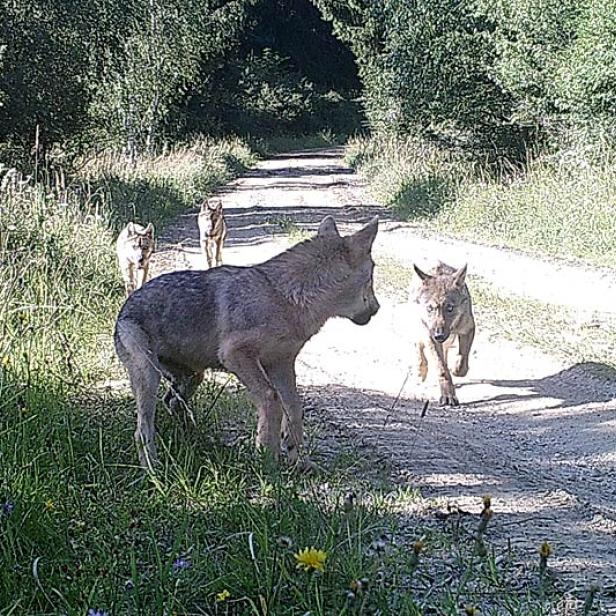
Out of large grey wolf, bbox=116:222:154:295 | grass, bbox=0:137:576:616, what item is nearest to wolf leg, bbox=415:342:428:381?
grass, bbox=0:137:576:616

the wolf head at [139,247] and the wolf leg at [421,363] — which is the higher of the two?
the wolf head at [139,247]

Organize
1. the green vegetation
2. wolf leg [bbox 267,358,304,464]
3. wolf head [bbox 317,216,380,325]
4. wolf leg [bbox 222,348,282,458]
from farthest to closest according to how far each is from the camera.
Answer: wolf head [bbox 317,216,380,325], wolf leg [bbox 267,358,304,464], wolf leg [bbox 222,348,282,458], the green vegetation

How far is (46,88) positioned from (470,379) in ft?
44.9

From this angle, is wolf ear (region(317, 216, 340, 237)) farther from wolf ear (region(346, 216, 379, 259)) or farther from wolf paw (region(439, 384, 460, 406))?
wolf paw (region(439, 384, 460, 406))

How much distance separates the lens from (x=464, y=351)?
8883 millimetres

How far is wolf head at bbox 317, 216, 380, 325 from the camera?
20.5ft

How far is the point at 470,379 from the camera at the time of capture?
9.04m

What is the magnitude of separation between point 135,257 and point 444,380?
184 inches

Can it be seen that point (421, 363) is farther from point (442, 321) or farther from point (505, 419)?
point (505, 419)

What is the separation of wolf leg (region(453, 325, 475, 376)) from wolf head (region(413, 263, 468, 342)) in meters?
0.34

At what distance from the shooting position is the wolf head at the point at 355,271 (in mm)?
6234

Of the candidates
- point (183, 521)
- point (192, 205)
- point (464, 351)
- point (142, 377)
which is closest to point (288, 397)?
point (142, 377)

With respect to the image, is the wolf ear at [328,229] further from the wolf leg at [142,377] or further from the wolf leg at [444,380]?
the wolf leg at [444,380]

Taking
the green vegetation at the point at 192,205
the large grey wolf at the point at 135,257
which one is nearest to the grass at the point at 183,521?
the green vegetation at the point at 192,205
